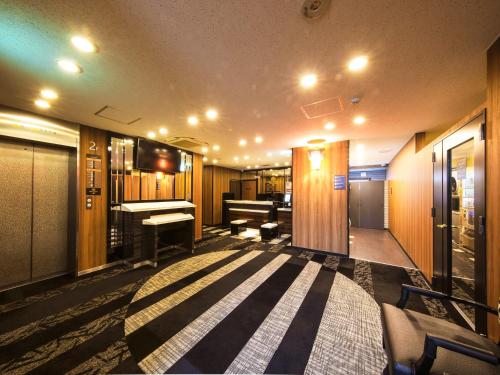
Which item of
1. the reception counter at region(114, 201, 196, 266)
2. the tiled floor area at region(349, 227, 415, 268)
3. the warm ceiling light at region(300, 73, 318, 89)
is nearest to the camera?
the warm ceiling light at region(300, 73, 318, 89)

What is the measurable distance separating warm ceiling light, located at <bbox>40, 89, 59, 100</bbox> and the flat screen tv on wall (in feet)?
5.92

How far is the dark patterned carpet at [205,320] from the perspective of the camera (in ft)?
5.49

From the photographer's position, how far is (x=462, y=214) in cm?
389

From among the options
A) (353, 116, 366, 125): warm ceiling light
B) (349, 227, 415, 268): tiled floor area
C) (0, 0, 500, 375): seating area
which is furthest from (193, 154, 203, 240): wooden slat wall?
(353, 116, 366, 125): warm ceiling light

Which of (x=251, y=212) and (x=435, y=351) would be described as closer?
(x=435, y=351)

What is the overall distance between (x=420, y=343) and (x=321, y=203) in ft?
12.5

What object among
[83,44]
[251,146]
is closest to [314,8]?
[83,44]

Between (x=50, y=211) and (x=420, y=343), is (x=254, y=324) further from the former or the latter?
(x=50, y=211)

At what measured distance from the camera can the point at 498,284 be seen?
5.18 ft

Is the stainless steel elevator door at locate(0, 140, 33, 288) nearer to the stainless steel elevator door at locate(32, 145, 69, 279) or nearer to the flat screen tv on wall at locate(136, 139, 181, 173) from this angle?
the stainless steel elevator door at locate(32, 145, 69, 279)

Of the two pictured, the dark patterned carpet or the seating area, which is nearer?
the seating area

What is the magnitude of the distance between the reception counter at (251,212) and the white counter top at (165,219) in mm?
3319

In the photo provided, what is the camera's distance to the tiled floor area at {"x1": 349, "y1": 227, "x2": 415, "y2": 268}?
14.2ft

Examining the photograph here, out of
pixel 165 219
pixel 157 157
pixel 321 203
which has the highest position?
pixel 157 157
